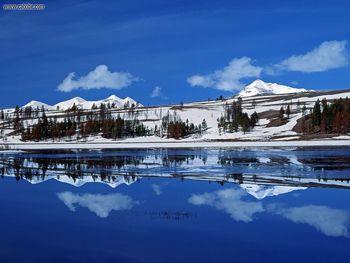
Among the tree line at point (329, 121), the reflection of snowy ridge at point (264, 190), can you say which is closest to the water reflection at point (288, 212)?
the reflection of snowy ridge at point (264, 190)

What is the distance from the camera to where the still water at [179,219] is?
12.9m

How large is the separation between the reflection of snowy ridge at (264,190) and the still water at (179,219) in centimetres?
5

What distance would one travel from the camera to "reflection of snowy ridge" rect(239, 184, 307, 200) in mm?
22881

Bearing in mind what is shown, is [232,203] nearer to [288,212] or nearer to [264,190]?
[288,212]

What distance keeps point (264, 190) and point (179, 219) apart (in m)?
8.11

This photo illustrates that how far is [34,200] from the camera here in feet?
74.3

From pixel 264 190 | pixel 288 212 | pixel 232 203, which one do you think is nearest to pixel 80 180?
pixel 264 190

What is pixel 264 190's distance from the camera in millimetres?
24125

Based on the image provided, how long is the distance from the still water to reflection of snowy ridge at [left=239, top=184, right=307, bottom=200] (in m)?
0.05

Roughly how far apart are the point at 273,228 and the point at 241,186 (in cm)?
1045

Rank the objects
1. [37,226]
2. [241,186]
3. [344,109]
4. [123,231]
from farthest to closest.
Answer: [344,109] → [241,186] → [37,226] → [123,231]

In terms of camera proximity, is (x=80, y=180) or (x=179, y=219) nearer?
(x=179, y=219)

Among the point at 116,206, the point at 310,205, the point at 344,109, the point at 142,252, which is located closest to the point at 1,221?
the point at 116,206

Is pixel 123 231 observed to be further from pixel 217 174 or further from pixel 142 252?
pixel 217 174
